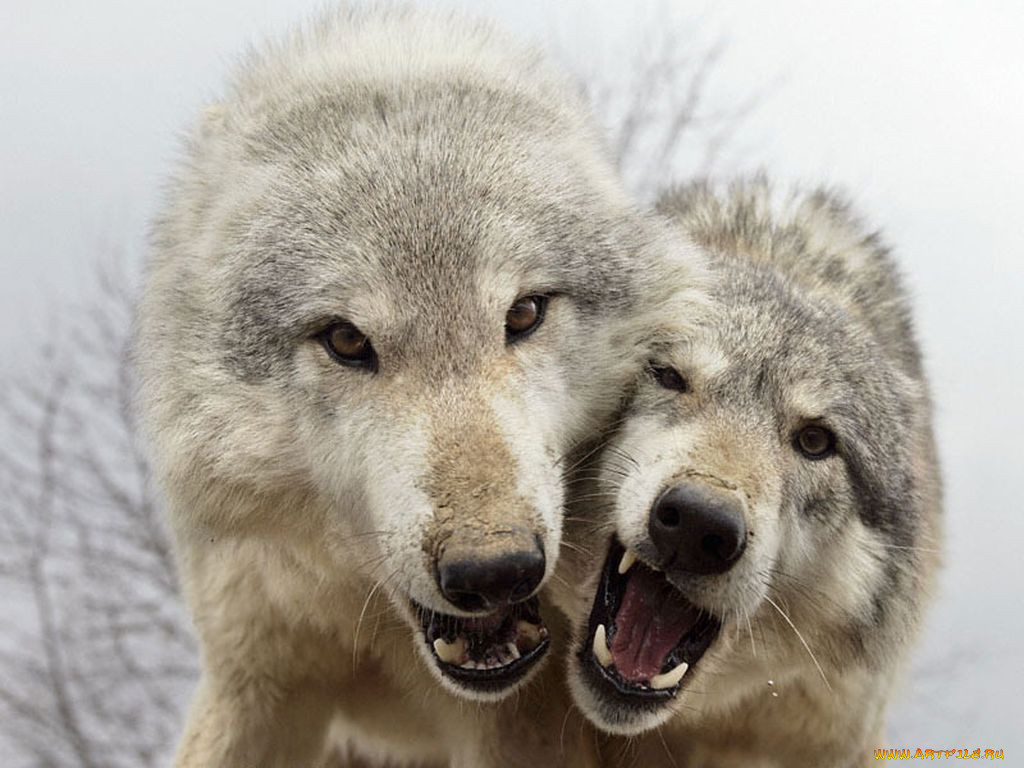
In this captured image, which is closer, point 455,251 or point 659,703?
point 455,251

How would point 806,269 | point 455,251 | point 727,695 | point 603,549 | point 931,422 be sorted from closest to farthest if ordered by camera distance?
point 455,251, point 603,549, point 727,695, point 806,269, point 931,422

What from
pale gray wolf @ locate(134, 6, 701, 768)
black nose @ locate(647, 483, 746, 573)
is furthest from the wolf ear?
black nose @ locate(647, 483, 746, 573)

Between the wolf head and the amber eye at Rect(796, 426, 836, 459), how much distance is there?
595mm

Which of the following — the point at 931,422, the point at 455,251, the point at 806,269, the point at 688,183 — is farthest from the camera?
the point at 688,183

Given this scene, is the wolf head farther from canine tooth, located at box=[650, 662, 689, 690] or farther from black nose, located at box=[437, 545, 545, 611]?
canine tooth, located at box=[650, 662, 689, 690]

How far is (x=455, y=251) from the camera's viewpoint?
2875mm

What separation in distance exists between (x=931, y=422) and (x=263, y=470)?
2974 mm

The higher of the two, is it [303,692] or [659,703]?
[659,703]

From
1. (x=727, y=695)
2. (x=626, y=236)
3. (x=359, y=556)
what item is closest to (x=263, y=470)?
(x=359, y=556)

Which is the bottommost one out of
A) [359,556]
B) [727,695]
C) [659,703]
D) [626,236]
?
[727,695]

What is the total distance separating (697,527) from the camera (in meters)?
3.00

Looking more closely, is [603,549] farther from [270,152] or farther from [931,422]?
[931,422]

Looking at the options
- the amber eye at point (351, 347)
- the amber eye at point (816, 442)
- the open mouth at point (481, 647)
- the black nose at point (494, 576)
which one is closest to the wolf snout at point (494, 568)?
the black nose at point (494, 576)

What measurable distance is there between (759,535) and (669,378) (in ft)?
1.73
